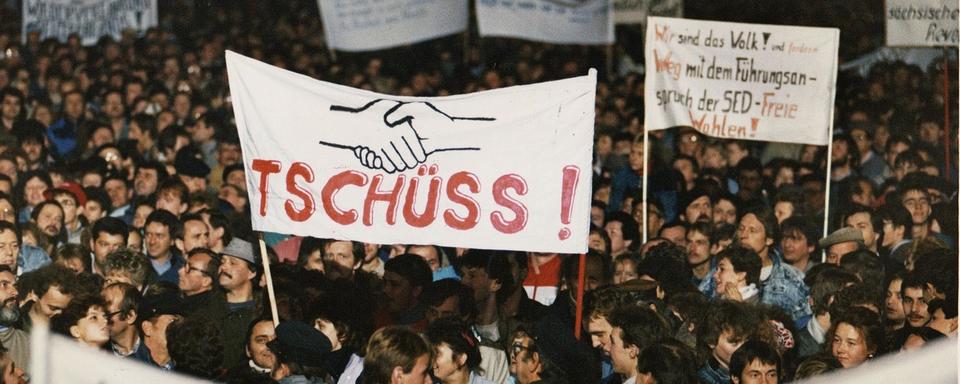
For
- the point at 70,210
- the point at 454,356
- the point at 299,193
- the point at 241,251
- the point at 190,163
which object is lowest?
the point at 454,356

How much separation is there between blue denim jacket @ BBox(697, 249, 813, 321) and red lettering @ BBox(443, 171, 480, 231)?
1710 mm

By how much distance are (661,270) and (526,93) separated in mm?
1515

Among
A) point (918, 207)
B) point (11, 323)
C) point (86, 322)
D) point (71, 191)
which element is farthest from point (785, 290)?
point (71, 191)

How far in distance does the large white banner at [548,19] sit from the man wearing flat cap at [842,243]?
25.1 feet

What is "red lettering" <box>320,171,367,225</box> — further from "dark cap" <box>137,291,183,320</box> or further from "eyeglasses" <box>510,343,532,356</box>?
"eyeglasses" <box>510,343,532,356</box>

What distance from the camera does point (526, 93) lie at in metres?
7.51

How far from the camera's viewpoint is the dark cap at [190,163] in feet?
39.5

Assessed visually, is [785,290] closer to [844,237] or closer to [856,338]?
[844,237]

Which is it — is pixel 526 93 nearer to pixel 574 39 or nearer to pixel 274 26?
pixel 574 39

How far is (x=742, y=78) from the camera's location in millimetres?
10922

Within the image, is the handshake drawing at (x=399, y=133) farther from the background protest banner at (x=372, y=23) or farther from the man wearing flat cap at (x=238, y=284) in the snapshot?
the background protest banner at (x=372, y=23)

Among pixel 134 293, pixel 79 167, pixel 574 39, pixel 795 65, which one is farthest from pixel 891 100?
pixel 134 293

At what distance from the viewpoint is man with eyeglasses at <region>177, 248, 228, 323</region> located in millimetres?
7820

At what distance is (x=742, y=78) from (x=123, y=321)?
5.02 metres
